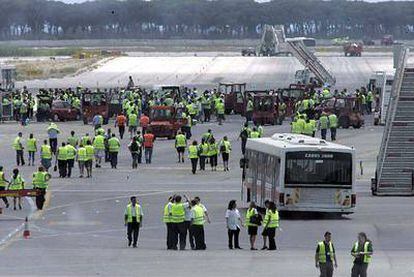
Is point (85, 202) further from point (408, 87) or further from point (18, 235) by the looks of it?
point (408, 87)

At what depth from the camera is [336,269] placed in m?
28.8

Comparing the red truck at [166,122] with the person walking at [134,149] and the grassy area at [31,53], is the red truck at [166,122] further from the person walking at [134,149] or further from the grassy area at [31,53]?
the grassy area at [31,53]

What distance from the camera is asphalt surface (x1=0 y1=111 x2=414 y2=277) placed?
29.2 meters

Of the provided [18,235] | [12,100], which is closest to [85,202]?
[18,235]

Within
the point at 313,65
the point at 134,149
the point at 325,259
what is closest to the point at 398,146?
the point at 134,149

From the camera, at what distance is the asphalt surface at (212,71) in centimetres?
12394

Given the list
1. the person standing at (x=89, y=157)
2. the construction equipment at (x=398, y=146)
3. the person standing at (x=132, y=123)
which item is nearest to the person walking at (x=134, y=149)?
the person standing at (x=89, y=157)

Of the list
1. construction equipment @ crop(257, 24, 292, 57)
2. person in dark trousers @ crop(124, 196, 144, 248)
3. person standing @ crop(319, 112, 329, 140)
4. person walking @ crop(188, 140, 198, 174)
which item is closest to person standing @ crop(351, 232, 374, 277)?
person in dark trousers @ crop(124, 196, 144, 248)

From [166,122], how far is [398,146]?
879 inches

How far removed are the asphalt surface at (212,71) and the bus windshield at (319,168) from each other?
72.3 metres

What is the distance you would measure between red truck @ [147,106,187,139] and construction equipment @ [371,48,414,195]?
18315 millimetres

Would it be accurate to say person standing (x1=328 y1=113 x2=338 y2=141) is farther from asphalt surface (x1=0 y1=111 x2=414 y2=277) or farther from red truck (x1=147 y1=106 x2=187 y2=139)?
asphalt surface (x1=0 y1=111 x2=414 y2=277)

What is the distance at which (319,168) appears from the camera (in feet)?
125

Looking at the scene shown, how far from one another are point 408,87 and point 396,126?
283 cm
